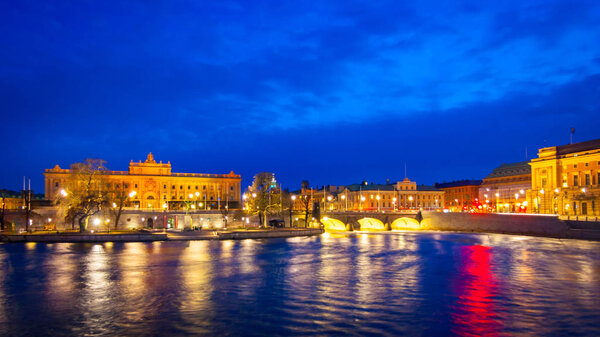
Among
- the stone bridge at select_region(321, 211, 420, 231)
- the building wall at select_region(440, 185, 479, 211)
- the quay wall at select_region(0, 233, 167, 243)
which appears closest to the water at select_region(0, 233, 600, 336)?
the quay wall at select_region(0, 233, 167, 243)

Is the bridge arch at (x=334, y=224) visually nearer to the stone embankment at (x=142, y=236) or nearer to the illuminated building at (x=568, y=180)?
the stone embankment at (x=142, y=236)

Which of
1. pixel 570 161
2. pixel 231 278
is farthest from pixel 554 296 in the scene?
pixel 570 161

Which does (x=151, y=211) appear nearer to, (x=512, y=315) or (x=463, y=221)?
(x=463, y=221)

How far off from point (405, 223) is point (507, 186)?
51046 mm

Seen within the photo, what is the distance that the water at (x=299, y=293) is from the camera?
77.5 feet

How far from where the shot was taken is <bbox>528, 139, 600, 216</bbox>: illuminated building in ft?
283

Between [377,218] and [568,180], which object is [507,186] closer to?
[568,180]

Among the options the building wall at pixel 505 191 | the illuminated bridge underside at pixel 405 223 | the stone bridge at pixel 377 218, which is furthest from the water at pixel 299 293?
the building wall at pixel 505 191

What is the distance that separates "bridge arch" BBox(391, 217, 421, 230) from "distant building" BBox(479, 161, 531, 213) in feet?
106

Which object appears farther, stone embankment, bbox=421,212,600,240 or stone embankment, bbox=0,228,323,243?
stone embankment, bbox=421,212,600,240

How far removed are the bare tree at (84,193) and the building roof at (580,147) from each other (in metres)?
88.2

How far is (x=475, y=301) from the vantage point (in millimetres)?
29328

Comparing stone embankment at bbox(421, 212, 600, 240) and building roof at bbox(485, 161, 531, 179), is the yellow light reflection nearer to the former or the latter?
stone embankment at bbox(421, 212, 600, 240)

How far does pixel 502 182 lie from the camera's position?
148m
